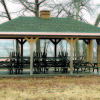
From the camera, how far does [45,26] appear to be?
45.4 feet

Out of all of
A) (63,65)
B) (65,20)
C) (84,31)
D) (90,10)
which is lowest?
(63,65)

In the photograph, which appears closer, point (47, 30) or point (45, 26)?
point (47, 30)

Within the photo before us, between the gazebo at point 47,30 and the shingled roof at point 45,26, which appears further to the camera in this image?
the shingled roof at point 45,26

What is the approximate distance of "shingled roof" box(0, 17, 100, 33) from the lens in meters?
13.0

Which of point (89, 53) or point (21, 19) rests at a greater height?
point (21, 19)

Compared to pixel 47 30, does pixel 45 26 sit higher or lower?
higher

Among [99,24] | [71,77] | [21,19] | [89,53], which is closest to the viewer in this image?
[71,77]

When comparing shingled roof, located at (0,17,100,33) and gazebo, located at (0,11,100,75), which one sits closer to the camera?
gazebo, located at (0,11,100,75)

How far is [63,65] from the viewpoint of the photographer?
1306 centimetres

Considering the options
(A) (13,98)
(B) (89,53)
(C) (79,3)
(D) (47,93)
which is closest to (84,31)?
(B) (89,53)

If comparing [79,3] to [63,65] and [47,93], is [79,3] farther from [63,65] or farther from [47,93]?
[47,93]

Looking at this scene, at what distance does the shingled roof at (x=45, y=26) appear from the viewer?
12953 millimetres

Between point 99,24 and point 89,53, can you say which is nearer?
point 89,53

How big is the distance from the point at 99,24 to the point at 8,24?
12949 mm
